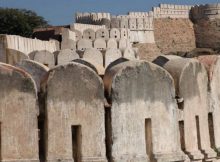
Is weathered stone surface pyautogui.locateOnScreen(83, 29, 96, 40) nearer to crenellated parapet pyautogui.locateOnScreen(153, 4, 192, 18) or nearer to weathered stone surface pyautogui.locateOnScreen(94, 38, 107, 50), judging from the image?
weathered stone surface pyautogui.locateOnScreen(94, 38, 107, 50)

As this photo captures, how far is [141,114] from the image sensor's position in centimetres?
669

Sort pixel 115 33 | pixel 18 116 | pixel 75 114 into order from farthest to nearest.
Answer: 1. pixel 115 33
2. pixel 75 114
3. pixel 18 116

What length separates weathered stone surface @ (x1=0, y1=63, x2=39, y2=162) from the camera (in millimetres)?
5695

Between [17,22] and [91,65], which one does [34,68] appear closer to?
[91,65]

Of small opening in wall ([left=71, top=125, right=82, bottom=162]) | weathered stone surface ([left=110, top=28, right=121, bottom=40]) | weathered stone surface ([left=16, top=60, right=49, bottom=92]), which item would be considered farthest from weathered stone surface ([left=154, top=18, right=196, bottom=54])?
small opening in wall ([left=71, top=125, right=82, bottom=162])

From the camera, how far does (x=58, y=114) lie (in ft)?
19.7

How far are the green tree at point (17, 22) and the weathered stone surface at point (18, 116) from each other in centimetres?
4911

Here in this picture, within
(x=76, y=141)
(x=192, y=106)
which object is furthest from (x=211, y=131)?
(x=76, y=141)

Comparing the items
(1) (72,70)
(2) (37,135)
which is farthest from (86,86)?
(2) (37,135)

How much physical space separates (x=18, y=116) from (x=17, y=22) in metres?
52.6

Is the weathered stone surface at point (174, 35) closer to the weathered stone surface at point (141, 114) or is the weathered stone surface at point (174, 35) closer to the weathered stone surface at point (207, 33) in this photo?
the weathered stone surface at point (207, 33)

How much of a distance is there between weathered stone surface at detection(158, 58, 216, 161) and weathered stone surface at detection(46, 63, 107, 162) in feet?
4.47

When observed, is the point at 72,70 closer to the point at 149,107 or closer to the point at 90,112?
the point at 90,112

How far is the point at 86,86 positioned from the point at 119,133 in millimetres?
620
